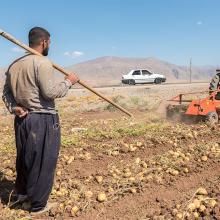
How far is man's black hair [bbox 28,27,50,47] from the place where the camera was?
4926mm

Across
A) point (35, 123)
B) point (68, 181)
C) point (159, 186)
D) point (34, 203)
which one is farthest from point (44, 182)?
point (159, 186)

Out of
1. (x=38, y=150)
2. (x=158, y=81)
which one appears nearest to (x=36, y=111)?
(x=38, y=150)

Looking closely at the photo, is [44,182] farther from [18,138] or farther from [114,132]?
[114,132]

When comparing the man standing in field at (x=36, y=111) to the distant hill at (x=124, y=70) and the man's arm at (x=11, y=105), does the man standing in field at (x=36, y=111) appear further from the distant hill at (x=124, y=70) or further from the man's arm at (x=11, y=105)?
the distant hill at (x=124, y=70)

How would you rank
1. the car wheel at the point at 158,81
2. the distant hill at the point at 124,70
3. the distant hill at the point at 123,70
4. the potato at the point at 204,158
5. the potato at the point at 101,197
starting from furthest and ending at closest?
1. the distant hill at the point at 124,70
2. the distant hill at the point at 123,70
3. the car wheel at the point at 158,81
4. the potato at the point at 204,158
5. the potato at the point at 101,197

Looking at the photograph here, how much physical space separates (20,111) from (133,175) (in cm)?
237

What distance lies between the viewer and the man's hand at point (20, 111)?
4.94 m

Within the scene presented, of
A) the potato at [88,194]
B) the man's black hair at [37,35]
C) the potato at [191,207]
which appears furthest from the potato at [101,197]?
the man's black hair at [37,35]

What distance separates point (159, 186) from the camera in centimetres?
621

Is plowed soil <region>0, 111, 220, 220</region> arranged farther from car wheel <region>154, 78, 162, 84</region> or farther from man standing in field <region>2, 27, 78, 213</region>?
car wheel <region>154, 78, 162, 84</region>

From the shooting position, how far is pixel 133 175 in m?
6.64

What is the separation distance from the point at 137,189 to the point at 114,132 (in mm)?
3764

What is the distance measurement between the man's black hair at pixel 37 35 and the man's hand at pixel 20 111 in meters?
0.74

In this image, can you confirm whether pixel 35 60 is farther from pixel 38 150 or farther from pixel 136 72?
pixel 136 72
